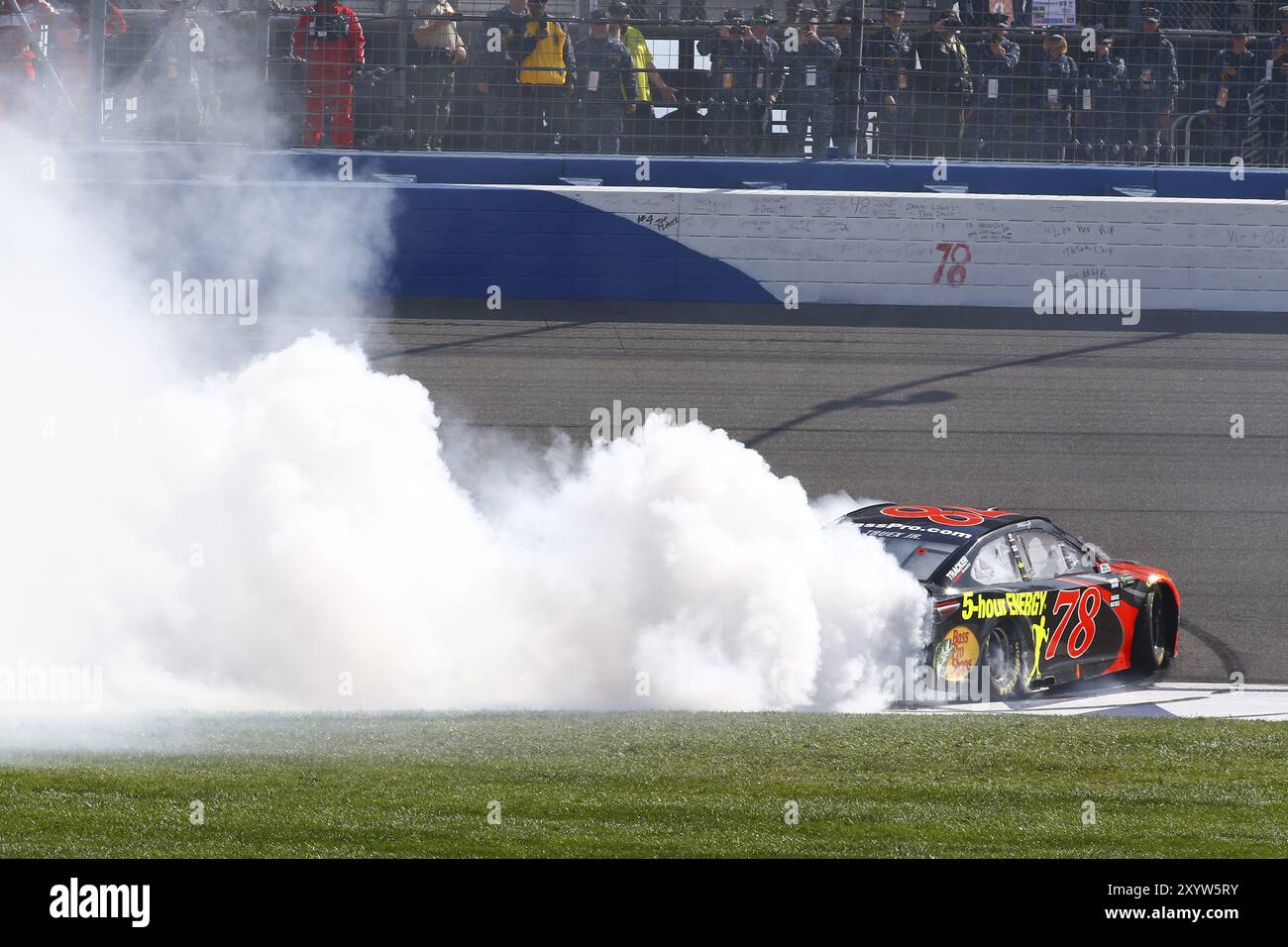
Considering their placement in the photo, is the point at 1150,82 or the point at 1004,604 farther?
the point at 1150,82

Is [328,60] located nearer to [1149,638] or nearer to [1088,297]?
[1088,297]

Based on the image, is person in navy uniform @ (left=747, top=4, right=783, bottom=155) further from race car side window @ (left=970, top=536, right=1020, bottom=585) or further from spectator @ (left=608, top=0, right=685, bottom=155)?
race car side window @ (left=970, top=536, right=1020, bottom=585)

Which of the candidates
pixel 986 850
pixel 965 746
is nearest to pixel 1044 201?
pixel 965 746

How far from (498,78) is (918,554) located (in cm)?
878

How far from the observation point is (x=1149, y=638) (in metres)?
12.3

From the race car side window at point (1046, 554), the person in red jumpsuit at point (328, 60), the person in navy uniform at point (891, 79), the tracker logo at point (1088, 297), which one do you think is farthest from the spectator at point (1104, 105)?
the race car side window at point (1046, 554)

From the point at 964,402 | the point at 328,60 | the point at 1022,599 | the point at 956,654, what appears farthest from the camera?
the point at 328,60

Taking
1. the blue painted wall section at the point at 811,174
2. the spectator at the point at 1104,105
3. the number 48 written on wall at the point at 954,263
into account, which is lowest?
the number 48 written on wall at the point at 954,263

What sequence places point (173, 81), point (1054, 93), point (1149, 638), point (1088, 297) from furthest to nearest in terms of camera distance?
point (1054, 93), point (1088, 297), point (173, 81), point (1149, 638)

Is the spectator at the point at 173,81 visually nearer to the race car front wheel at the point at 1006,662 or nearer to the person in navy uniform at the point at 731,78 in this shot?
the person in navy uniform at the point at 731,78

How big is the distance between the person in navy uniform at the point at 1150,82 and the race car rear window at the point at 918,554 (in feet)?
29.4

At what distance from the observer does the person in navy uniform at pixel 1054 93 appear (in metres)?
18.3

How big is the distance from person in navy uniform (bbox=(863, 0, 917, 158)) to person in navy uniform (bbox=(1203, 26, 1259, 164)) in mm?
3346
